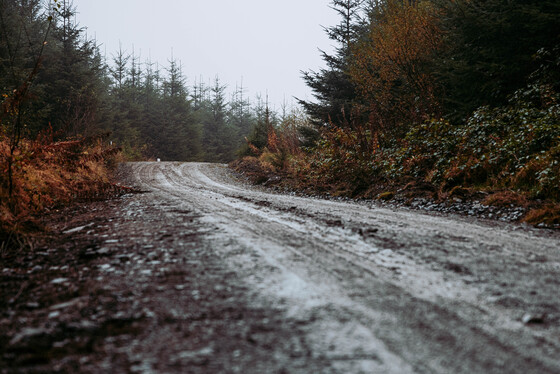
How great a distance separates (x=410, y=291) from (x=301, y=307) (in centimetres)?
66

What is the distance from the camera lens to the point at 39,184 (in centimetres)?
512

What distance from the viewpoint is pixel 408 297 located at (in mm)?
1648

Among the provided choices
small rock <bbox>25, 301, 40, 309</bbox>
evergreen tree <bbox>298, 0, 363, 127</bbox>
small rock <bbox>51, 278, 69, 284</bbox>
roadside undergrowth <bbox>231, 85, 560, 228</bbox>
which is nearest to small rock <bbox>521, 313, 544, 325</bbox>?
small rock <bbox>25, 301, 40, 309</bbox>

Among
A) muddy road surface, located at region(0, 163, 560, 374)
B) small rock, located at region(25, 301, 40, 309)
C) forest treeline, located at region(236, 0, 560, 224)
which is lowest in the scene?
small rock, located at region(25, 301, 40, 309)

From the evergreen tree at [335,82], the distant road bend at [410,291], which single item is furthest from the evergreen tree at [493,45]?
the distant road bend at [410,291]

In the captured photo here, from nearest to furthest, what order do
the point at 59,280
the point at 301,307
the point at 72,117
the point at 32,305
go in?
1. the point at 301,307
2. the point at 32,305
3. the point at 59,280
4. the point at 72,117

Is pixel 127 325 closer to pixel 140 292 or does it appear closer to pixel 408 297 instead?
pixel 140 292

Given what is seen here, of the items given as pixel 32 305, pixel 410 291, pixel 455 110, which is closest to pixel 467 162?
pixel 455 110

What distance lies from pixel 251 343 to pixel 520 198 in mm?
5293

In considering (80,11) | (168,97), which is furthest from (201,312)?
(168,97)

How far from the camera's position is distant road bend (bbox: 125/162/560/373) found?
117 centimetres

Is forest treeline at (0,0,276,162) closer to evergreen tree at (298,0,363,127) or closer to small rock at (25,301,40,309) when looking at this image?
small rock at (25,301,40,309)

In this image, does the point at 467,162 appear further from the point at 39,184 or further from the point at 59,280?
the point at 39,184

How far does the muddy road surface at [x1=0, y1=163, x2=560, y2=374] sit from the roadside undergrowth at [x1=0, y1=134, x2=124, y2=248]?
3.62ft
